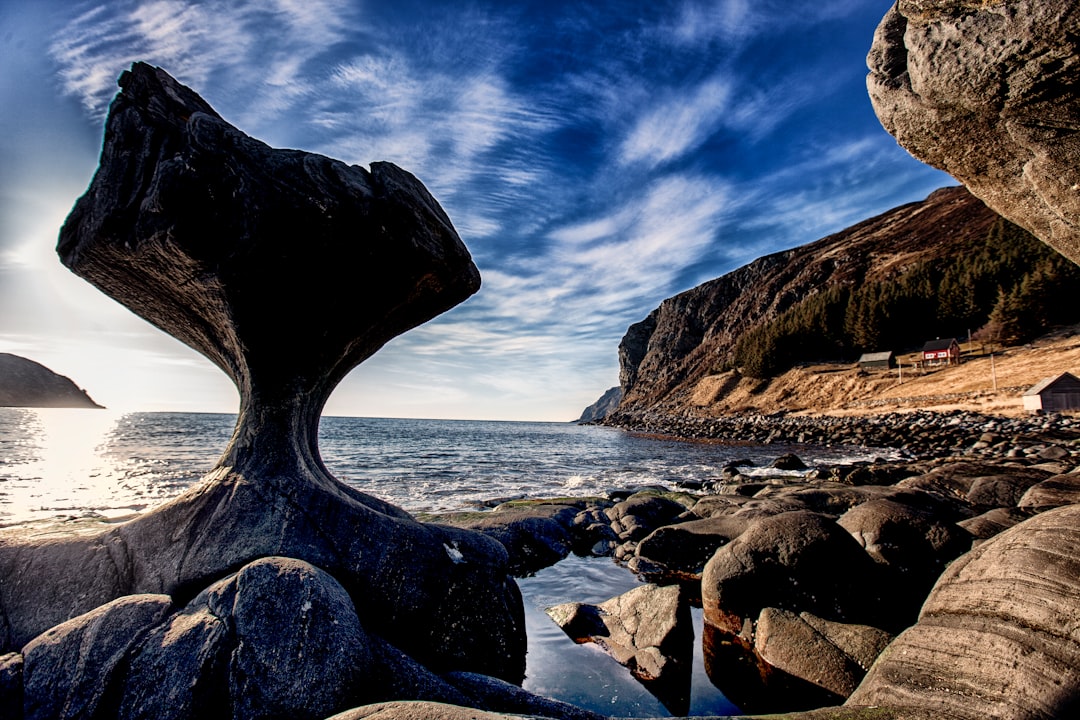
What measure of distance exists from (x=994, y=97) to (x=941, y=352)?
199 ft

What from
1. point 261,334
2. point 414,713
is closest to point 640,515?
point 261,334

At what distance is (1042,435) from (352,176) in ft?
106

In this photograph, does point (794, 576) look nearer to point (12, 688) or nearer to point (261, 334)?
point (261, 334)

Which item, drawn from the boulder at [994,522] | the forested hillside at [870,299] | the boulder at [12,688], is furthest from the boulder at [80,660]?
the forested hillside at [870,299]

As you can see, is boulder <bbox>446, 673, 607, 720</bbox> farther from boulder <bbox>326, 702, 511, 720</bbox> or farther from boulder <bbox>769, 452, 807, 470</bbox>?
boulder <bbox>769, 452, 807, 470</bbox>

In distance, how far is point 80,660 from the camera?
3.38 metres

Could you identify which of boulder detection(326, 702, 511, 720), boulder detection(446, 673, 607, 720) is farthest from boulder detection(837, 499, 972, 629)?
boulder detection(326, 702, 511, 720)

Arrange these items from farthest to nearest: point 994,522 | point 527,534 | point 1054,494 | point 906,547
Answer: point 527,534 < point 1054,494 < point 994,522 < point 906,547

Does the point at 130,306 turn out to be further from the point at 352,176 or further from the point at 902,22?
the point at 902,22

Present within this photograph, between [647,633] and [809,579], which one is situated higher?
[809,579]

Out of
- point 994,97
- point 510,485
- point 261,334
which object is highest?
point 994,97

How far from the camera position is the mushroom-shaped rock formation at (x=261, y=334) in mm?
4996

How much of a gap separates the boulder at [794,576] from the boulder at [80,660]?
580cm

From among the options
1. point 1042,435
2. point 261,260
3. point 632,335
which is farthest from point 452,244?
point 632,335
